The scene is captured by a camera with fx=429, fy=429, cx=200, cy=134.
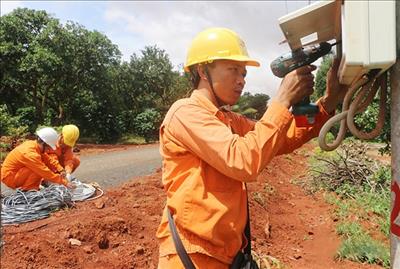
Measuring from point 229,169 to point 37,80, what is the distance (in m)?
21.8

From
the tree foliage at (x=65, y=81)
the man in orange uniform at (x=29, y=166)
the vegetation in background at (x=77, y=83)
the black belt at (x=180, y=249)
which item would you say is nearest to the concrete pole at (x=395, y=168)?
the black belt at (x=180, y=249)


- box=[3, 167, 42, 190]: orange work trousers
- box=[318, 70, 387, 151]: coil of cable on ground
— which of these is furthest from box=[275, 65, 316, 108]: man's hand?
box=[3, 167, 42, 190]: orange work trousers

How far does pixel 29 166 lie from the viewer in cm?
689

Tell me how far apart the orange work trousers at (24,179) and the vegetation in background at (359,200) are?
4851 mm

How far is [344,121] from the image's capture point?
62.1 inches

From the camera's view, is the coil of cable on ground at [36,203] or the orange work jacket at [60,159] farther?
the orange work jacket at [60,159]

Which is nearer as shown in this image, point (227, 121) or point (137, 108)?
point (227, 121)

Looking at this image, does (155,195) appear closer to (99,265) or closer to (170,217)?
(99,265)

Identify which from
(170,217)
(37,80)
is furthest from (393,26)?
(37,80)

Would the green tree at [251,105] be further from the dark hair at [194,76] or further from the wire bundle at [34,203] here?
the dark hair at [194,76]

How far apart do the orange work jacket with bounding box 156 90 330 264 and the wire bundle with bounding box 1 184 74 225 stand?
4.76m

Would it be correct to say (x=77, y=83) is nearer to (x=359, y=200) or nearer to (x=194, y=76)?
(x=359, y=200)

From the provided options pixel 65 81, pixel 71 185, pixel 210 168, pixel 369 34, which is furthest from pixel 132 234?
pixel 65 81

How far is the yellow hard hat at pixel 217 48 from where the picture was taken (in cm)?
192
